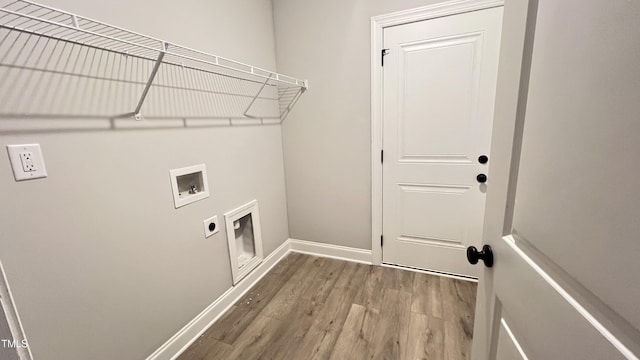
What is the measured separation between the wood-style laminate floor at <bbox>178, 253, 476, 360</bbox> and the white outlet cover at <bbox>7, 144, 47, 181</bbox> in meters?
1.21

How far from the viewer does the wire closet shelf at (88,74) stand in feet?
2.86

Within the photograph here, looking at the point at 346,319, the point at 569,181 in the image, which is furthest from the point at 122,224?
the point at 569,181

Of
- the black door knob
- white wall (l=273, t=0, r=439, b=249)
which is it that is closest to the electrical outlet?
the black door knob

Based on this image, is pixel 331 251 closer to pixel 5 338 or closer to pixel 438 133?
pixel 438 133

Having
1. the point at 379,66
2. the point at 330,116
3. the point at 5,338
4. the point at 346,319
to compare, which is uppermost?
the point at 379,66

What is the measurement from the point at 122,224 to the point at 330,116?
5.37ft

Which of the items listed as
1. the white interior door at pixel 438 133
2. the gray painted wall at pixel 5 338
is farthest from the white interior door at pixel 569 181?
the white interior door at pixel 438 133

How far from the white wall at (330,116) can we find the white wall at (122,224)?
48cm

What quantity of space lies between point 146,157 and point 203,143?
1.22ft

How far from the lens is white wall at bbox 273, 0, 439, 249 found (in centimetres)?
205

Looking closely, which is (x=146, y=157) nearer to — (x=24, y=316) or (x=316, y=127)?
(x=24, y=316)

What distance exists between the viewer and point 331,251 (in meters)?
2.51

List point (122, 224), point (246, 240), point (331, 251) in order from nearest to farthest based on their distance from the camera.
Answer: point (122, 224)
point (246, 240)
point (331, 251)

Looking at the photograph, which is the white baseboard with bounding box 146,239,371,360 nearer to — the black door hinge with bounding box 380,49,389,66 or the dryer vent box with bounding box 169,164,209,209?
the dryer vent box with bounding box 169,164,209,209
